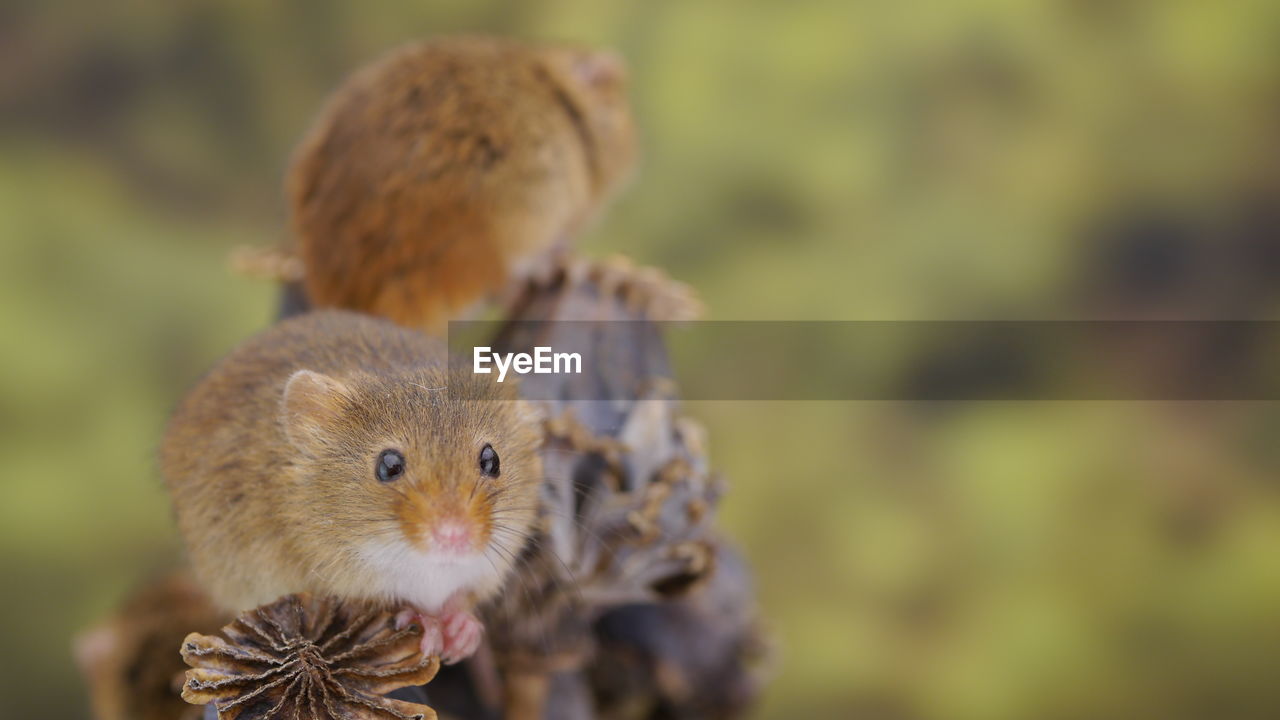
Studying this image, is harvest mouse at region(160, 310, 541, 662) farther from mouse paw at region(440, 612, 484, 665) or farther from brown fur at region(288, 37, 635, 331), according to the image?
brown fur at region(288, 37, 635, 331)

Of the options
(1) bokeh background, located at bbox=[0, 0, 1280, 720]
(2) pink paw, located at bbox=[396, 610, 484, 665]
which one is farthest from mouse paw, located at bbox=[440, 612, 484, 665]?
(1) bokeh background, located at bbox=[0, 0, 1280, 720]

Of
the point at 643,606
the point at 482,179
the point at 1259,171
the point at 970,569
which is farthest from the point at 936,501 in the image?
the point at 482,179

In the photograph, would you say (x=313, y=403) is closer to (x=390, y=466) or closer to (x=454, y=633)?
(x=390, y=466)

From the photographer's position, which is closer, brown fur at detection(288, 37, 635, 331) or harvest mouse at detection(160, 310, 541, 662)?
harvest mouse at detection(160, 310, 541, 662)

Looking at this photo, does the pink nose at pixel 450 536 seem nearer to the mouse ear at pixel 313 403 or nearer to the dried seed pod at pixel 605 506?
the mouse ear at pixel 313 403

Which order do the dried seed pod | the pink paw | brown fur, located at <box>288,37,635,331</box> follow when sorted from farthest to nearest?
brown fur, located at <box>288,37,635,331</box>
the dried seed pod
the pink paw

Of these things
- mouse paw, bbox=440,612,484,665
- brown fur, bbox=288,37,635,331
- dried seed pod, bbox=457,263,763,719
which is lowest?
mouse paw, bbox=440,612,484,665

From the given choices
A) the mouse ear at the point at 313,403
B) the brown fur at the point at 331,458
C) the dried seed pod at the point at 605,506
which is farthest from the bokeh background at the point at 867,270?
the mouse ear at the point at 313,403

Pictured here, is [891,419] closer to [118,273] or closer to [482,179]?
[482,179]
